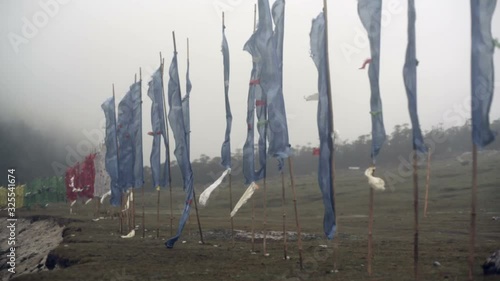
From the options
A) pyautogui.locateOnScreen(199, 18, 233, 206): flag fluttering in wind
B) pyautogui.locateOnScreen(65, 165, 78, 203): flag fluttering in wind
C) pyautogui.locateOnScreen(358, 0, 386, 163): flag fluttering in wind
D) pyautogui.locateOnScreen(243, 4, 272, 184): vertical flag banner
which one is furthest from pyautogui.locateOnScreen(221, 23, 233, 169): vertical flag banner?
pyautogui.locateOnScreen(65, 165, 78, 203): flag fluttering in wind

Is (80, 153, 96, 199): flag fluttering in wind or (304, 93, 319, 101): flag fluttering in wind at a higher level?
(304, 93, 319, 101): flag fluttering in wind

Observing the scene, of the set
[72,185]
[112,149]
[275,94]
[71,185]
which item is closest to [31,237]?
[72,185]

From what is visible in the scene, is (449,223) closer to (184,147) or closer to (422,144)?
(184,147)

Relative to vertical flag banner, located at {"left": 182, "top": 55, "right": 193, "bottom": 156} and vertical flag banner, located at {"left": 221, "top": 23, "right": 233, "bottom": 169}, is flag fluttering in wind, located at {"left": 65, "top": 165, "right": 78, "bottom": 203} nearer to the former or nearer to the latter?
vertical flag banner, located at {"left": 182, "top": 55, "right": 193, "bottom": 156}

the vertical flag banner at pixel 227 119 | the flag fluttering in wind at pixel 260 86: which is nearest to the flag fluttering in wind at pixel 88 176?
the vertical flag banner at pixel 227 119

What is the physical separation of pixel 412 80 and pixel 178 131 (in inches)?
462

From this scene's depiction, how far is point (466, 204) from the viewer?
5241cm

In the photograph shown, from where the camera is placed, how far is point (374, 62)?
1191 cm

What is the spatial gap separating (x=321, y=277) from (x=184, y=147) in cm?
911

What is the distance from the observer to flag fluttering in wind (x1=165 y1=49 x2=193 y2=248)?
1947cm

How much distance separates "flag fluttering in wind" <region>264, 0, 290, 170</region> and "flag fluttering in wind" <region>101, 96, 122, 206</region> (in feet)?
49.1

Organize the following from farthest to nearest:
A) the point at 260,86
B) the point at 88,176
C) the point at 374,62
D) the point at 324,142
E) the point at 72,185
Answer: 1. the point at 72,185
2. the point at 88,176
3. the point at 260,86
4. the point at 324,142
5. the point at 374,62

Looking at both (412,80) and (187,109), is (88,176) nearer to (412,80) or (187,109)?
(187,109)

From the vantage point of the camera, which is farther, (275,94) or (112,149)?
(112,149)
